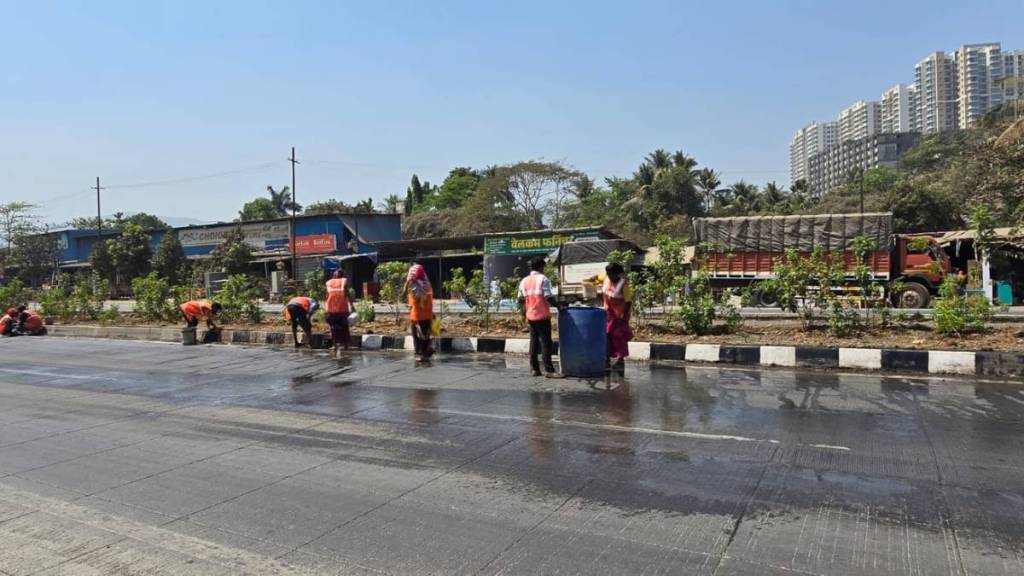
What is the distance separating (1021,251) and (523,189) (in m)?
40.1

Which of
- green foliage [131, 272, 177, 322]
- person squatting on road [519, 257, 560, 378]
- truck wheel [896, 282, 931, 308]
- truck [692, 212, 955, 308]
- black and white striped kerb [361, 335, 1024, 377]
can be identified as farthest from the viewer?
green foliage [131, 272, 177, 322]

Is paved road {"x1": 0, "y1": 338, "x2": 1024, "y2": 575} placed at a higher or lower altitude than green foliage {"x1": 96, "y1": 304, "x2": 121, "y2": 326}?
lower

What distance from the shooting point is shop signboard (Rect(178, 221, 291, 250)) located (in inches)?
1806

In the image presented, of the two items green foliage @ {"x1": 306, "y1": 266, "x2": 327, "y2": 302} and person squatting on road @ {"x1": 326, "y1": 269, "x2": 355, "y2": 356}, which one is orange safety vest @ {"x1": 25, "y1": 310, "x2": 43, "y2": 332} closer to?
green foliage @ {"x1": 306, "y1": 266, "x2": 327, "y2": 302}

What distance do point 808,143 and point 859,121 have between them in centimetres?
1053


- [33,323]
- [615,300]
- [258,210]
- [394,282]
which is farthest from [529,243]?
[258,210]

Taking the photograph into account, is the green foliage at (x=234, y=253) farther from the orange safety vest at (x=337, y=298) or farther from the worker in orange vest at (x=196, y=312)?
the orange safety vest at (x=337, y=298)

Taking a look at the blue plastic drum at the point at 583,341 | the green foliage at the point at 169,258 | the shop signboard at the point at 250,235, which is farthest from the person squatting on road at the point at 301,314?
the green foliage at the point at 169,258

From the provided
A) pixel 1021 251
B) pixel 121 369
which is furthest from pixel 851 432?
pixel 121 369

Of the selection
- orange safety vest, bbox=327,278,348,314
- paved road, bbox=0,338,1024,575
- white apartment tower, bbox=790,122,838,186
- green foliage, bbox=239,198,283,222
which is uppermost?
white apartment tower, bbox=790,122,838,186

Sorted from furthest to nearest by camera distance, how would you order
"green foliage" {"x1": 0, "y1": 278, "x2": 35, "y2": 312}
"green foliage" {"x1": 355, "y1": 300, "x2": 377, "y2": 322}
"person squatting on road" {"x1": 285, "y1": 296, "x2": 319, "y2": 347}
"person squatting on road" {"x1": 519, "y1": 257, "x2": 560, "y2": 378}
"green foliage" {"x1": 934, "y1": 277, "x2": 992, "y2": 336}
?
"green foliage" {"x1": 0, "y1": 278, "x2": 35, "y2": 312}
"green foliage" {"x1": 355, "y1": 300, "x2": 377, "y2": 322}
"person squatting on road" {"x1": 285, "y1": 296, "x2": 319, "y2": 347}
"green foliage" {"x1": 934, "y1": 277, "x2": 992, "y2": 336}
"person squatting on road" {"x1": 519, "y1": 257, "x2": 560, "y2": 378}

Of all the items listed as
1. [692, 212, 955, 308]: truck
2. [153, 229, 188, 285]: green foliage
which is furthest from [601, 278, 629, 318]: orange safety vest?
[153, 229, 188, 285]: green foliage

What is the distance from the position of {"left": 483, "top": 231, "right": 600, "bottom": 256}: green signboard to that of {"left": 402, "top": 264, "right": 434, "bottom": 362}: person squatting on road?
2028 cm

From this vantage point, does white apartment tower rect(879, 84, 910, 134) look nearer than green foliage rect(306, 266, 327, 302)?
No
